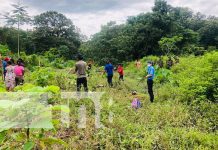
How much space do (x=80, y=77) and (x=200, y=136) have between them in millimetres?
5140

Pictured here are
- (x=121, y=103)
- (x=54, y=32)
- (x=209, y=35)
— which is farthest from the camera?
(x=54, y=32)

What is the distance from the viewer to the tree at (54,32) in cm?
4677

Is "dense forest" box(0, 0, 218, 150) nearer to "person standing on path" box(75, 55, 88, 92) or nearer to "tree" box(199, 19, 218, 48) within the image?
"person standing on path" box(75, 55, 88, 92)

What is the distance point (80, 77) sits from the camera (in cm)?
1072

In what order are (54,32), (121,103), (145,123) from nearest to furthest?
1. (145,123)
2. (121,103)
3. (54,32)

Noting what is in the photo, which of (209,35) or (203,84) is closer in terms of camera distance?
(203,84)

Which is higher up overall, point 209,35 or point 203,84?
point 209,35

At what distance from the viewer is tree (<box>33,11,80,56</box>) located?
46.8 metres

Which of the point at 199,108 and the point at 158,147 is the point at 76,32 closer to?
the point at 199,108

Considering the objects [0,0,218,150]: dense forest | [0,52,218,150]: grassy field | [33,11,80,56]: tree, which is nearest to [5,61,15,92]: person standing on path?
[0,0,218,150]: dense forest

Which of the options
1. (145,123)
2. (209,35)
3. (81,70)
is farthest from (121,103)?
(209,35)

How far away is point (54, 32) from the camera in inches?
1978

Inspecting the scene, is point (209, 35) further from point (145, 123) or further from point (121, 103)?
point (145, 123)

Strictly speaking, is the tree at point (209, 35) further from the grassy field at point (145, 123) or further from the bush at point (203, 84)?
the bush at point (203, 84)
